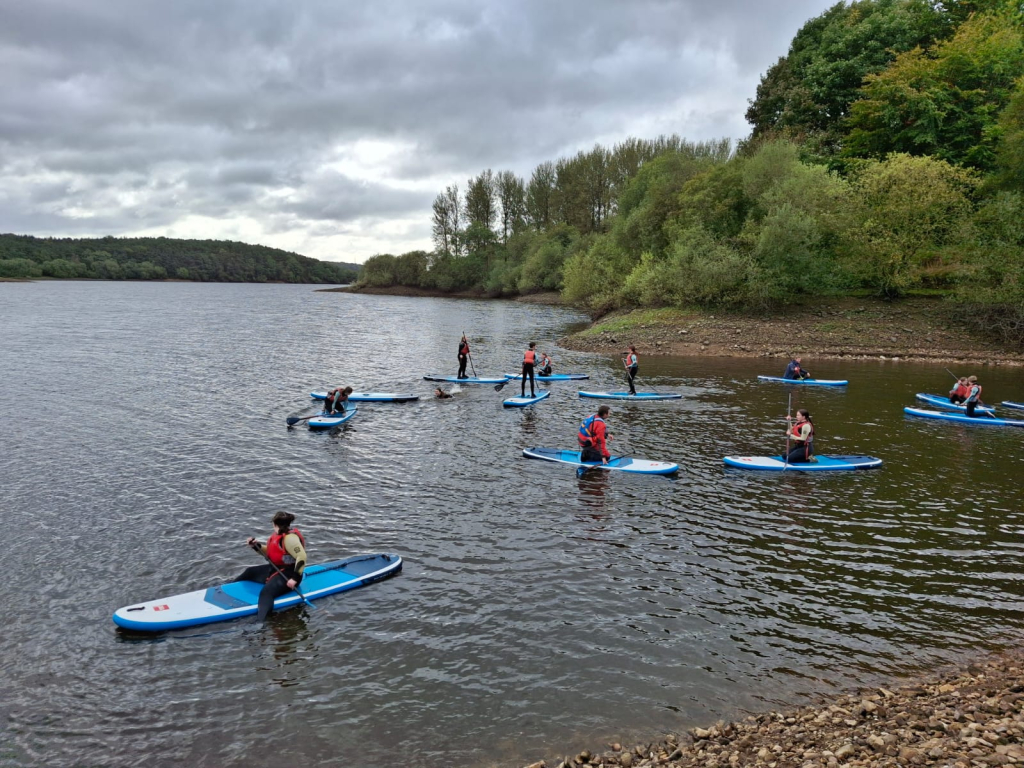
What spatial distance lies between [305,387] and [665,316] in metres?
29.8

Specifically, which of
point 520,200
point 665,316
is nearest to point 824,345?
point 665,316

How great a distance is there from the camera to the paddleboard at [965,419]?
24.9 metres

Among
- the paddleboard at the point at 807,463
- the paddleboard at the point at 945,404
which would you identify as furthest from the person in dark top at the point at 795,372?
the paddleboard at the point at 807,463

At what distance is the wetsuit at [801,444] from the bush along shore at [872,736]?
10.2 metres

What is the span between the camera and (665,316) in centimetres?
5134

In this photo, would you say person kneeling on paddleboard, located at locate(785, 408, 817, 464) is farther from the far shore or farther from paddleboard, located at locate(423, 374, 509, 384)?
the far shore

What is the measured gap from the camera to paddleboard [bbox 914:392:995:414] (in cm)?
2573

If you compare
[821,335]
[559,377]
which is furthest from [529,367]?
[821,335]

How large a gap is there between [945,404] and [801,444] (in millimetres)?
12626

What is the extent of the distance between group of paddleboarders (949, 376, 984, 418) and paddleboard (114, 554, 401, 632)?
2433cm

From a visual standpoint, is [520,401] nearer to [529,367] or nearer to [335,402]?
[529,367]

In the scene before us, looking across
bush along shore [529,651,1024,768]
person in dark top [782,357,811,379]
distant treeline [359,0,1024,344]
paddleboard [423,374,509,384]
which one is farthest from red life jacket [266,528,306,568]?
distant treeline [359,0,1024,344]

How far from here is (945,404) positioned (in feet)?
89.4

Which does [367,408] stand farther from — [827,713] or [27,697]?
[827,713]
